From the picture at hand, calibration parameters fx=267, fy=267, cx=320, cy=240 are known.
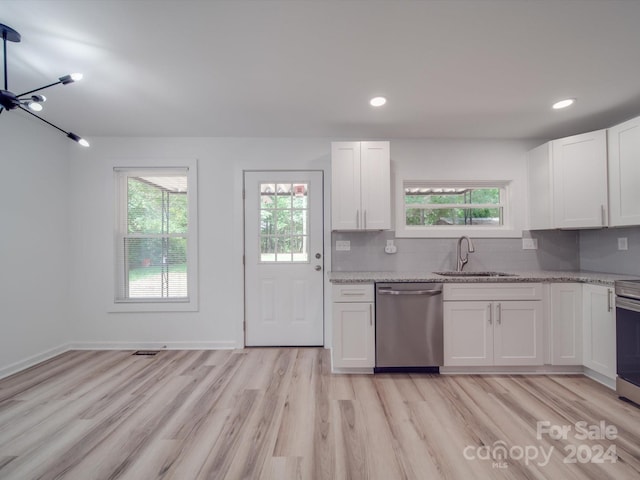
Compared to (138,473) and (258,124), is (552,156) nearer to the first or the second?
(258,124)

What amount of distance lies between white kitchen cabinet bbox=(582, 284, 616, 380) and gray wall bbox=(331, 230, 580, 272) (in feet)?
2.33

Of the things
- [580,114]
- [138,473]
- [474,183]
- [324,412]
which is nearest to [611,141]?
[580,114]

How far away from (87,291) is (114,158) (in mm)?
1573

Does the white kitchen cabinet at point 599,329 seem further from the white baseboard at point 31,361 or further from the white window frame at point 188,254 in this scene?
the white baseboard at point 31,361

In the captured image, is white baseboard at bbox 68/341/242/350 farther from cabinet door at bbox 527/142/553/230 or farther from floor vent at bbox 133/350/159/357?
cabinet door at bbox 527/142/553/230

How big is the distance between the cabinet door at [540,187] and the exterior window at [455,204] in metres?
0.25

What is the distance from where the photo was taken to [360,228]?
2807mm

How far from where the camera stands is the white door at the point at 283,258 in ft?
10.2

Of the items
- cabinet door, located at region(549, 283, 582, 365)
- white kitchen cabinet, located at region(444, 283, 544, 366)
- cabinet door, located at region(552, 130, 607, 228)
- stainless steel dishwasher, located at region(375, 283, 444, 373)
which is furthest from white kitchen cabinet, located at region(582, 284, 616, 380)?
stainless steel dishwasher, located at region(375, 283, 444, 373)

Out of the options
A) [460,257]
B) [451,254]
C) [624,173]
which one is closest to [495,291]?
[460,257]

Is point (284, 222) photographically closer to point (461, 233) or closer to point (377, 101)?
point (377, 101)

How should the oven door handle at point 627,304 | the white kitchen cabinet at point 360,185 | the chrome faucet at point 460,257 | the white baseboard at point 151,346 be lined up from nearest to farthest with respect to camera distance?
the oven door handle at point 627,304 < the white kitchen cabinet at point 360,185 < the chrome faucet at point 460,257 < the white baseboard at point 151,346

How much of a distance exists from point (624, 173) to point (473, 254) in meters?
1.40

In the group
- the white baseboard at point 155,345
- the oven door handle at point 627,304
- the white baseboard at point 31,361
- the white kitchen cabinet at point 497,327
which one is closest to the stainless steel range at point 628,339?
the oven door handle at point 627,304
